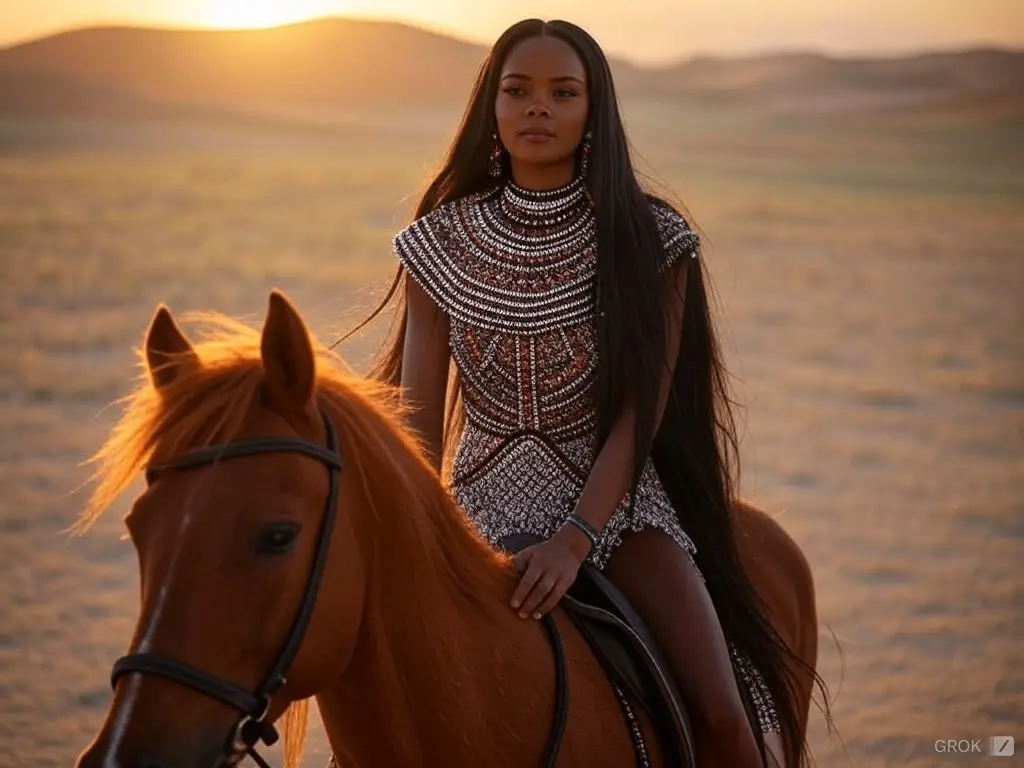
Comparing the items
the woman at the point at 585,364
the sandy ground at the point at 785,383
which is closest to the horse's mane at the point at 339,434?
the woman at the point at 585,364

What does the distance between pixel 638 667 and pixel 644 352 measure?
615 millimetres

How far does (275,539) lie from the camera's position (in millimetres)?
2334

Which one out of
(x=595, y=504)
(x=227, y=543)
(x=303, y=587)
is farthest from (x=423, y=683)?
(x=595, y=504)

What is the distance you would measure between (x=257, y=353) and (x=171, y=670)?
1.72 feet

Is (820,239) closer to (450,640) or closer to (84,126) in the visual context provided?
(84,126)

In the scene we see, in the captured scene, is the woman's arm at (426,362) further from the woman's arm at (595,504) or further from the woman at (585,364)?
the woman's arm at (595,504)

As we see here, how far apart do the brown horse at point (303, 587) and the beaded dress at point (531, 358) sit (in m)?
0.39

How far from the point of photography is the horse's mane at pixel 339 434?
2420 mm

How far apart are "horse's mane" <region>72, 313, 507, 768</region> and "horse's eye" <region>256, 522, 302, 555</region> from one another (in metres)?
0.15

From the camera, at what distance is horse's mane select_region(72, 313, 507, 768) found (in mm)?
2420

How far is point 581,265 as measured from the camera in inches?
133

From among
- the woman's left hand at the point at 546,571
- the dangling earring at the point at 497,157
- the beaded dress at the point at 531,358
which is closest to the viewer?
the woman's left hand at the point at 546,571

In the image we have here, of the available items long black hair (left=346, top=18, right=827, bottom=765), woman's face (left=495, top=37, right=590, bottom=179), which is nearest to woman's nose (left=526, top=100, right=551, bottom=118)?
woman's face (left=495, top=37, right=590, bottom=179)

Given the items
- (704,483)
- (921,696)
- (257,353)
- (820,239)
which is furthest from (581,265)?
(820,239)
